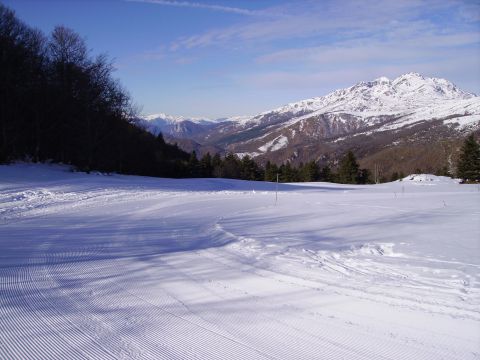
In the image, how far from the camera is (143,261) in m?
7.17

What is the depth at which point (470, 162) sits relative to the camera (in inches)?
1713

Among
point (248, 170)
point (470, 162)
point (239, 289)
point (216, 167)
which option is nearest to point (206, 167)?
point (216, 167)

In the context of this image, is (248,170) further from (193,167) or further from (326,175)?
(326,175)

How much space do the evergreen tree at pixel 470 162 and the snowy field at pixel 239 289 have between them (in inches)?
1469

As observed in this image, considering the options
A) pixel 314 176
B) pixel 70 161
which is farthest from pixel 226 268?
pixel 314 176

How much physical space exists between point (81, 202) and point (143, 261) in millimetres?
9870

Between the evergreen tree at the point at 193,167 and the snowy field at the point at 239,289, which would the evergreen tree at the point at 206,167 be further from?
the snowy field at the point at 239,289

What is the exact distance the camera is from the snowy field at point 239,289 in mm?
4117

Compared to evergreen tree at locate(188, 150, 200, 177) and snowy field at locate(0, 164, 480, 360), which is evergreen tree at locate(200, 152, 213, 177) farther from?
snowy field at locate(0, 164, 480, 360)

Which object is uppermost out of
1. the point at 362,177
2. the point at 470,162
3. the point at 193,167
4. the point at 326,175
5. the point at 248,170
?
the point at 470,162

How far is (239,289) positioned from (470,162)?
153ft

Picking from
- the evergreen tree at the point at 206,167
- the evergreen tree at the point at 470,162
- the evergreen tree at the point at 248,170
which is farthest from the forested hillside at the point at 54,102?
the evergreen tree at the point at 470,162

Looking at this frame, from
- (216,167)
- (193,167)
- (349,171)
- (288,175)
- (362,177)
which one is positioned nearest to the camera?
(349,171)

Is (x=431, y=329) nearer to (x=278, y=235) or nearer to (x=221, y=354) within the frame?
(x=221, y=354)
